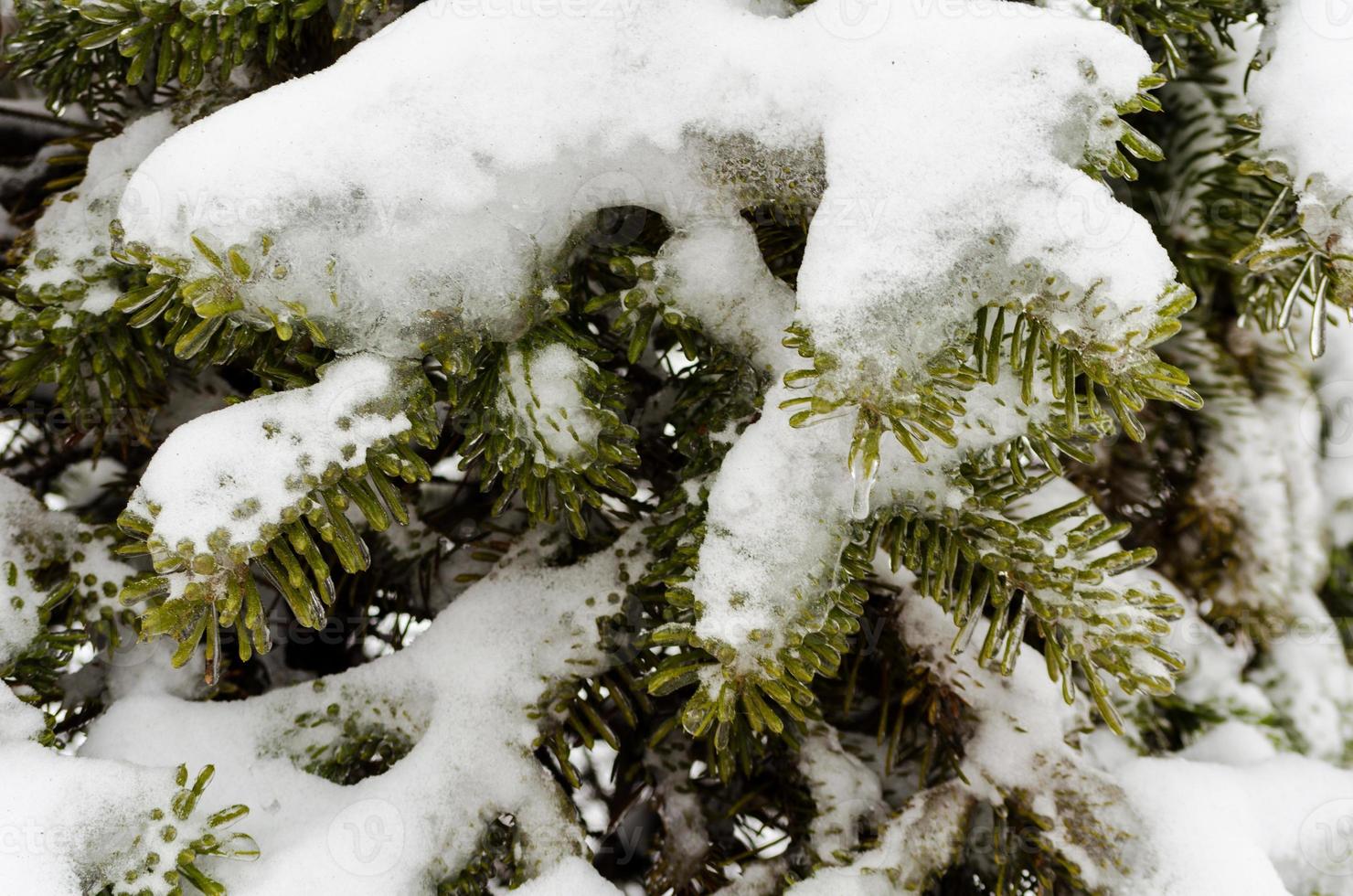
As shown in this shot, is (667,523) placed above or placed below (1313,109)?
below

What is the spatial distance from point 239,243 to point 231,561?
22 cm

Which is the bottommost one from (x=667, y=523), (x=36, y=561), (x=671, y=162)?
(x=36, y=561)

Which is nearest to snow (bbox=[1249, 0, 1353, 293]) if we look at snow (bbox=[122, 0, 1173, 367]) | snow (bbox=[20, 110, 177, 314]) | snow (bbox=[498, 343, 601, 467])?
snow (bbox=[122, 0, 1173, 367])

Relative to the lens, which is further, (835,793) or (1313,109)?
(835,793)

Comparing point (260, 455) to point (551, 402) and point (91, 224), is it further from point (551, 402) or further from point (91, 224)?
point (91, 224)

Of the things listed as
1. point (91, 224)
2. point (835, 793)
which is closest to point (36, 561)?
point (91, 224)

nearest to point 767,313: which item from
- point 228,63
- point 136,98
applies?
point 228,63

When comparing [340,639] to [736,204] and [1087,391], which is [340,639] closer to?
[736,204]

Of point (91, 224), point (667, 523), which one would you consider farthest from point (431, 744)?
point (91, 224)

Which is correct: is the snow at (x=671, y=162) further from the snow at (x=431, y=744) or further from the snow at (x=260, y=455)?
the snow at (x=431, y=744)

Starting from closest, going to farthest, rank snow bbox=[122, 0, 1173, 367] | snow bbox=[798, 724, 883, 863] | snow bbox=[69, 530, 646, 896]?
snow bbox=[122, 0, 1173, 367]
snow bbox=[69, 530, 646, 896]
snow bbox=[798, 724, 883, 863]

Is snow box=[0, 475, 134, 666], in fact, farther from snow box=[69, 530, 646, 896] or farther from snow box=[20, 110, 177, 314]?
snow box=[20, 110, 177, 314]

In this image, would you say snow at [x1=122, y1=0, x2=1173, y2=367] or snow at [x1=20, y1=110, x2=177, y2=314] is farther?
snow at [x1=20, y1=110, x2=177, y2=314]

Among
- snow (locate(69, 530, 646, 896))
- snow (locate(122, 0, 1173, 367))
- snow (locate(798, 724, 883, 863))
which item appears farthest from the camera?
snow (locate(798, 724, 883, 863))
